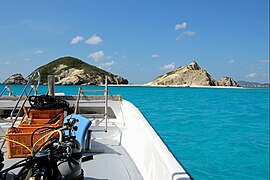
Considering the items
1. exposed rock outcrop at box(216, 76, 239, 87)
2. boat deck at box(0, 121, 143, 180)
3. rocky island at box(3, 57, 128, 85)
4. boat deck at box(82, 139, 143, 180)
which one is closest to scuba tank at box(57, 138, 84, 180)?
boat deck at box(0, 121, 143, 180)

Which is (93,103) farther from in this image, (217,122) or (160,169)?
(217,122)

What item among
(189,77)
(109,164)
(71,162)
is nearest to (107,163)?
(109,164)

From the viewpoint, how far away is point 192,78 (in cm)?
7569

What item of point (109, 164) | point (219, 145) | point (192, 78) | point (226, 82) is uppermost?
point (192, 78)

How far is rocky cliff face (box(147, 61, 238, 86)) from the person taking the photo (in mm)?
74250

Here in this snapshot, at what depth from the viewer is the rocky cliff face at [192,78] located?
244ft

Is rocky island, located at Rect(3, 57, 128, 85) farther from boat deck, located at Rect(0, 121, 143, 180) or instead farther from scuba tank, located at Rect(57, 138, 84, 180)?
scuba tank, located at Rect(57, 138, 84, 180)

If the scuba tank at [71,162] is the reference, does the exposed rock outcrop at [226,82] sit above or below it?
above

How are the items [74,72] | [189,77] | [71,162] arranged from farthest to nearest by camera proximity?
[189,77] < [74,72] < [71,162]

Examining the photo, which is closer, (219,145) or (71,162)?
(71,162)

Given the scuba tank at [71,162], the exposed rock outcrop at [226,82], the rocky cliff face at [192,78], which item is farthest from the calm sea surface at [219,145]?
the exposed rock outcrop at [226,82]

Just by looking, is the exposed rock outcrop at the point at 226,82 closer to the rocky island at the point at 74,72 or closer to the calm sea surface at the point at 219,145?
the rocky island at the point at 74,72

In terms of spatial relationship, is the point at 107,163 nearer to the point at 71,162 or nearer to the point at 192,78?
the point at 71,162

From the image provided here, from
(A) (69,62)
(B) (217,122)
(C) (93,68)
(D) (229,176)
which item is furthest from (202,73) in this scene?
(D) (229,176)
